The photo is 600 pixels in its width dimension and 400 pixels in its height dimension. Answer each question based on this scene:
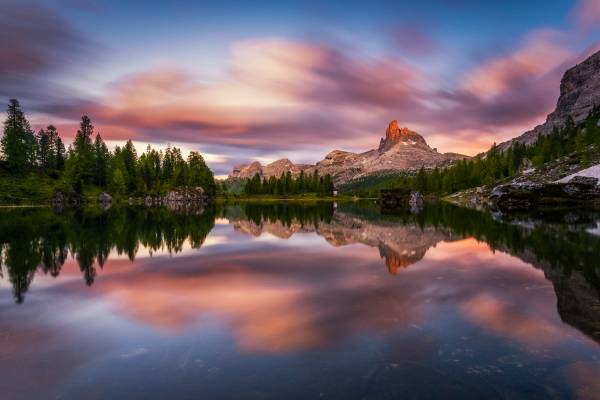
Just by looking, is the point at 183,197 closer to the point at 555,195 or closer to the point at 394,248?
the point at 555,195

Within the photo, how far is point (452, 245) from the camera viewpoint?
27203 mm

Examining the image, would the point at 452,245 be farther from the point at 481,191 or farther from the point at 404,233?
the point at 481,191

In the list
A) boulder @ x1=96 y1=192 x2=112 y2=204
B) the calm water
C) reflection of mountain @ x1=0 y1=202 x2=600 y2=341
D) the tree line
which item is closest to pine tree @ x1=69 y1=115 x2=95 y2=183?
the tree line

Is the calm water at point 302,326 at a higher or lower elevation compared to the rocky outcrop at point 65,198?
lower

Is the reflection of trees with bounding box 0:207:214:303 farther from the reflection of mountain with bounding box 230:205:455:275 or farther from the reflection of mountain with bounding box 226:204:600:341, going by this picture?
the reflection of mountain with bounding box 226:204:600:341

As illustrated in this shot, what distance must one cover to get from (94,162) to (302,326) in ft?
535

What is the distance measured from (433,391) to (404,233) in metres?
28.2

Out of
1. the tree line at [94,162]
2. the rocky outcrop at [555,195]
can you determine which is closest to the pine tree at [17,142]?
the tree line at [94,162]

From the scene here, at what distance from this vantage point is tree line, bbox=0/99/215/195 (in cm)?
13275

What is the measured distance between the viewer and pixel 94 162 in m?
150

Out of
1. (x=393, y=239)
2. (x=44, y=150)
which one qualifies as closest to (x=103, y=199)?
(x=44, y=150)

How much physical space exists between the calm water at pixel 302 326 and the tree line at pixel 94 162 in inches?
5290

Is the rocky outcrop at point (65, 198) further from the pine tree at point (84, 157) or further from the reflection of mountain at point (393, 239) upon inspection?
the reflection of mountain at point (393, 239)

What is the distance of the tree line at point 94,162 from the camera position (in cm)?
13275
